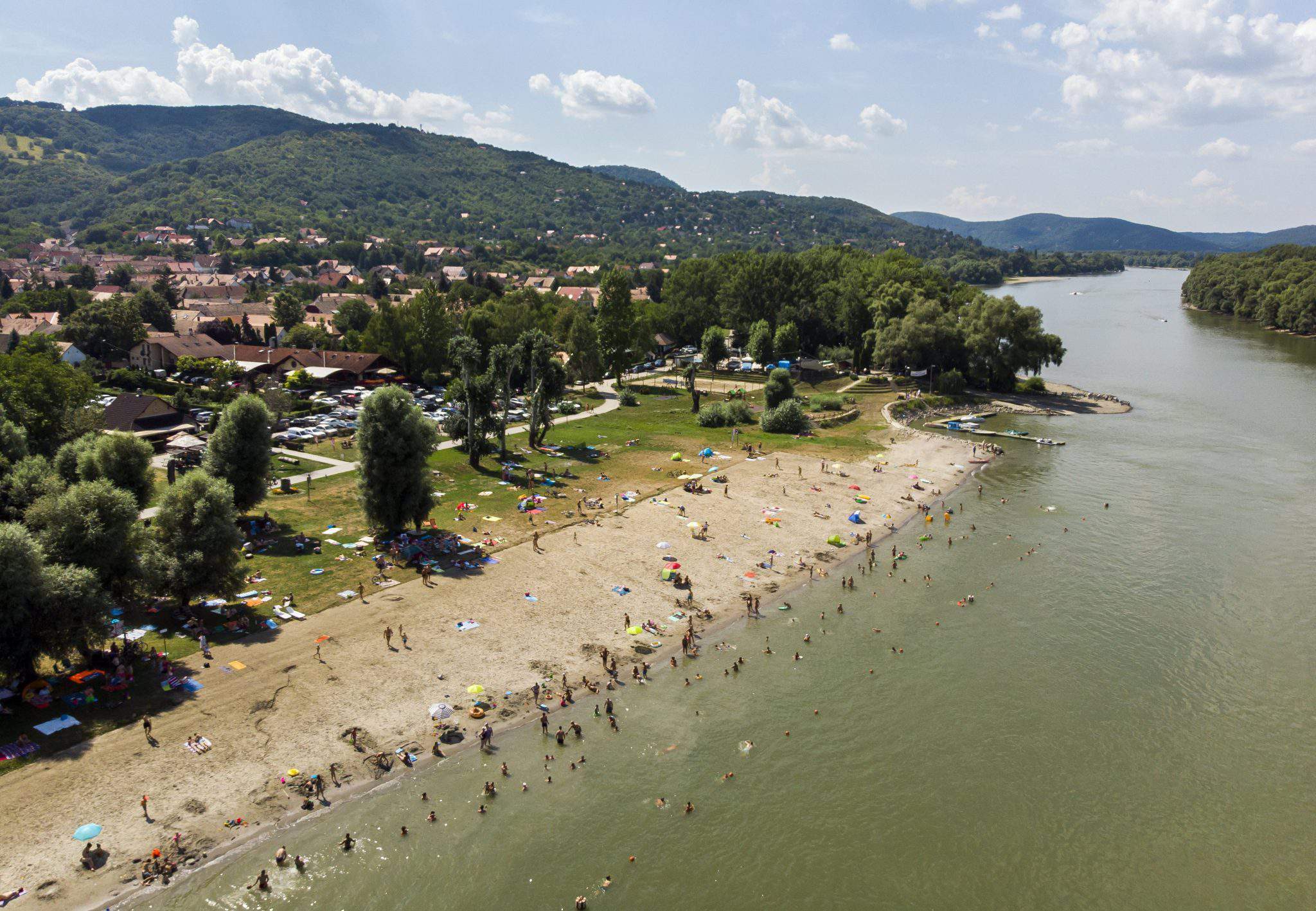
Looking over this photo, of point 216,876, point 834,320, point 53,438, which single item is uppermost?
point 834,320

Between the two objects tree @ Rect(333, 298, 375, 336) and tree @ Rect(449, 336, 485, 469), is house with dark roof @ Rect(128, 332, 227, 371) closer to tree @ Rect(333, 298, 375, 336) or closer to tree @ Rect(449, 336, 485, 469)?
tree @ Rect(333, 298, 375, 336)

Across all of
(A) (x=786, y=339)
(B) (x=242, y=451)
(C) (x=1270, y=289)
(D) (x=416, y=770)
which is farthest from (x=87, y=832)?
(C) (x=1270, y=289)

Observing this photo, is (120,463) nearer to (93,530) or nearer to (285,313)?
(93,530)

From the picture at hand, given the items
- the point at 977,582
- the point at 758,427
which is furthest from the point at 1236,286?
the point at 977,582

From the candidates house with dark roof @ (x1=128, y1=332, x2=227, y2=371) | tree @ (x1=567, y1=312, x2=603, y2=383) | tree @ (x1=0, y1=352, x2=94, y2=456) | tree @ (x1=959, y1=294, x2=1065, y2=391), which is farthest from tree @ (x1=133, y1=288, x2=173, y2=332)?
tree @ (x1=959, y1=294, x2=1065, y2=391)

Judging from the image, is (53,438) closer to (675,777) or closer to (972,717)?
(675,777)

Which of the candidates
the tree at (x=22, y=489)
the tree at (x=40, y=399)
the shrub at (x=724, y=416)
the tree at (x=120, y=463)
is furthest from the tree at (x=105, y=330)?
the shrub at (x=724, y=416)

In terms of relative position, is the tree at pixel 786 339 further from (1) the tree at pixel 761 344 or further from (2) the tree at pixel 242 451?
(2) the tree at pixel 242 451

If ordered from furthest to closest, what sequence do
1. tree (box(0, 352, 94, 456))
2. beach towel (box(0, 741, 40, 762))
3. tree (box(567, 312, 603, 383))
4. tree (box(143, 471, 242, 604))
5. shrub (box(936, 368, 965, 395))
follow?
1. tree (box(567, 312, 603, 383))
2. shrub (box(936, 368, 965, 395))
3. tree (box(0, 352, 94, 456))
4. tree (box(143, 471, 242, 604))
5. beach towel (box(0, 741, 40, 762))
